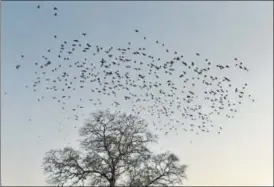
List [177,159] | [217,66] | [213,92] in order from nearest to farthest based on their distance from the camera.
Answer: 1. [217,66]
2. [213,92]
3. [177,159]

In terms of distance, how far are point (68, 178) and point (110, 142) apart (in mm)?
4911

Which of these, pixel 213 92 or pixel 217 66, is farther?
pixel 213 92

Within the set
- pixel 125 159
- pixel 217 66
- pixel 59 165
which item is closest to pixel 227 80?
pixel 217 66

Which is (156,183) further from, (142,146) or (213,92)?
(213,92)

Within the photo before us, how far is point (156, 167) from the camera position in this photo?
49.9m

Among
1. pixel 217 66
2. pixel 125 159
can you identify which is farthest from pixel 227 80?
pixel 125 159

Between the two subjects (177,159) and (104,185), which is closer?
(104,185)

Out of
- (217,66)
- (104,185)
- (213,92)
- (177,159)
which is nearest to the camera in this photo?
(217,66)

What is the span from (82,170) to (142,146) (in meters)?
5.69

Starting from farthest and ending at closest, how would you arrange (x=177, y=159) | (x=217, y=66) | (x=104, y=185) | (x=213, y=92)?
(x=177, y=159) → (x=104, y=185) → (x=213, y=92) → (x=217, y=66)

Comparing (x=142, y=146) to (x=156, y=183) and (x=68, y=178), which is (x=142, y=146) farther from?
(x=68, y=178)

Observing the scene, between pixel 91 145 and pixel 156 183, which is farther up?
pixel 91 145

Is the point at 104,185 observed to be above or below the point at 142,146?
below

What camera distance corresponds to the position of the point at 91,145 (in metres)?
48.9
